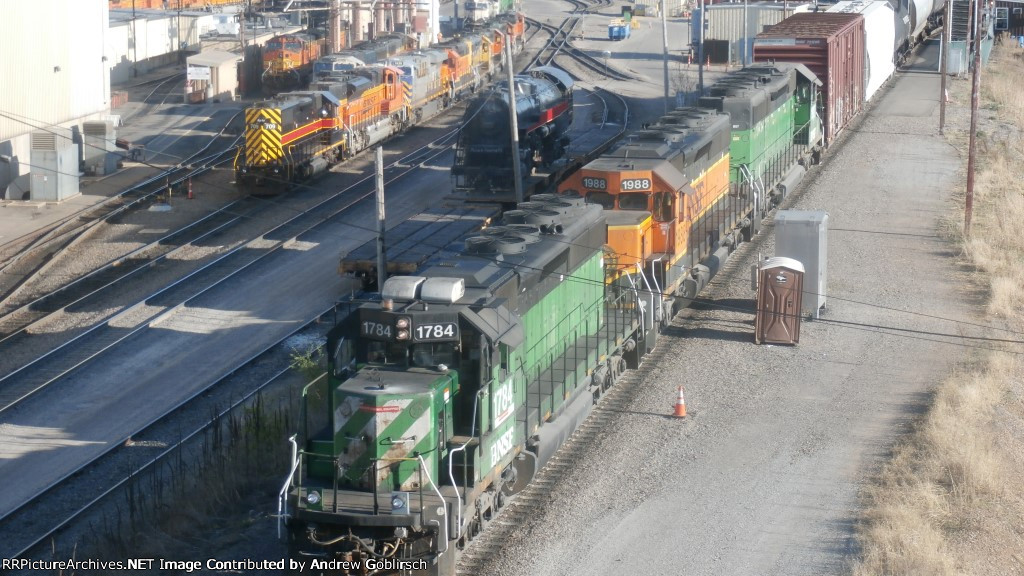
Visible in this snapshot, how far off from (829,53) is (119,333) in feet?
75.7

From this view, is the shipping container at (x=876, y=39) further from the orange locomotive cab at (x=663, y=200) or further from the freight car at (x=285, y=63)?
the freight car at (x=285, y=63)

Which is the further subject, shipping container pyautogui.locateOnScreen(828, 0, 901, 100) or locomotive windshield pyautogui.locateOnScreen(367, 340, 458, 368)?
shipping container pyautogui.locateOnScreen(828, 0, 901, 100)

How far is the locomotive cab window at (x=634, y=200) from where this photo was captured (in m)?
22.7

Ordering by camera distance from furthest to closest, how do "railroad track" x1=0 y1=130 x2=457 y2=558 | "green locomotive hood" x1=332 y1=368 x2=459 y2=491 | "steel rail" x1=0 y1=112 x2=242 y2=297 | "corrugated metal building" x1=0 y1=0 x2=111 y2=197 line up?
"corrugated metal building" x1=0 y1=0 x2=111 y2=197, "steel rail" x1=0 y1=112 x2=242 y2=297, "railroad track" x1=0 y1=130 x2=457 y2=558, "green locomotive hood" x1=332 y1=368 x2=459 y2=491

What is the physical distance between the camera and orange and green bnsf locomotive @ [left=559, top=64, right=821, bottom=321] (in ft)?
73.9

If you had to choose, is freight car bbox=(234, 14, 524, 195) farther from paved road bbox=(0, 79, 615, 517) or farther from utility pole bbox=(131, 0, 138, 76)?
utility pole bbox=(131, 0, 138, 76)

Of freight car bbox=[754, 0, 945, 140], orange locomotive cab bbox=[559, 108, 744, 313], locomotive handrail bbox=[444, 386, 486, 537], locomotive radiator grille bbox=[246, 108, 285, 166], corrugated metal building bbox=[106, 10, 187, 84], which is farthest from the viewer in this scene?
corrugated metal building bbox=[106, 10, 187, 84]

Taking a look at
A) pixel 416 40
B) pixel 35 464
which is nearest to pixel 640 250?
pixel 35 464

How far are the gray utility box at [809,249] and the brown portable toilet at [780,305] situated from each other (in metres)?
1.44

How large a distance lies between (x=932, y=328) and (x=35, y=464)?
16336 millimetres

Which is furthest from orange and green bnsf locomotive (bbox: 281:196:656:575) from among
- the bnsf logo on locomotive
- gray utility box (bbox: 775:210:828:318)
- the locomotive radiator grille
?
the locomotive radiator grille

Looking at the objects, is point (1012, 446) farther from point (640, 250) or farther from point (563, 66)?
point (563, 66)

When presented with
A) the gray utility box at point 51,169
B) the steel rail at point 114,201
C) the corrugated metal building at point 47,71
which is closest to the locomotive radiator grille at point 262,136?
the steel rail at point 114,201

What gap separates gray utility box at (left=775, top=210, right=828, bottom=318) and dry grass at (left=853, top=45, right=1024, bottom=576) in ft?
11.4
